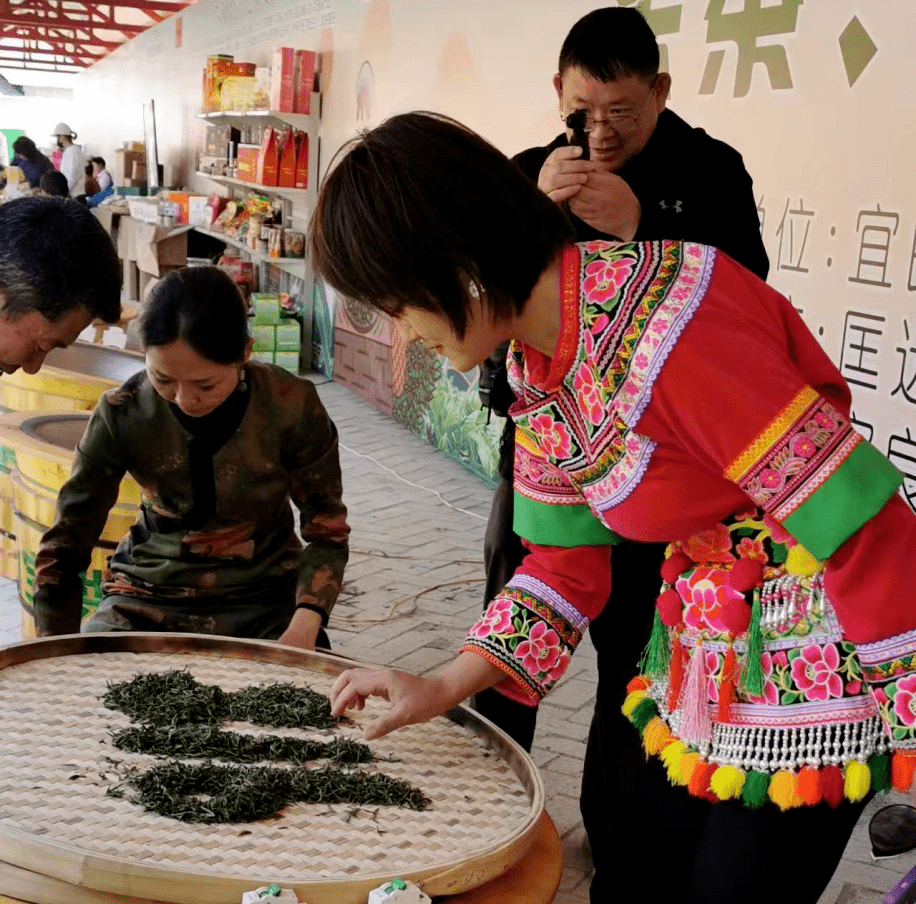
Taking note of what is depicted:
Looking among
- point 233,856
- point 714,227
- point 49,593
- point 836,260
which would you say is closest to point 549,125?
point 836,260

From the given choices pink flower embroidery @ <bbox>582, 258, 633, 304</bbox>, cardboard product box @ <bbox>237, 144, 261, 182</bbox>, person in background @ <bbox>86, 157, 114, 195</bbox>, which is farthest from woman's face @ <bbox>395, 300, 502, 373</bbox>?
person in background @ <bbox>86, 157, 114, 195</bbox>

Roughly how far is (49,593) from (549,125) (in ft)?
11.9

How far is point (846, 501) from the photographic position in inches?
41.8

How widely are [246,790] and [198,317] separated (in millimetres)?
1011

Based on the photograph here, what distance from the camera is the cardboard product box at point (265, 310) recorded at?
26.3ft

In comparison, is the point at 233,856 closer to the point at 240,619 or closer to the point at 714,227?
the point at 240,619

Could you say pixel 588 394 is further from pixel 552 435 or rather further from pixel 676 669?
pixel 676 669

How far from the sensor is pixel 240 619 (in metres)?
2.28

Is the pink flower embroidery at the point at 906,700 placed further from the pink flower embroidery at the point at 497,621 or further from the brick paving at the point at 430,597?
the brick paving at the point at 430,597

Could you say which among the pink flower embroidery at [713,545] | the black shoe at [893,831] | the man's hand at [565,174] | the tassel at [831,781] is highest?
the man's hand at [565,174]

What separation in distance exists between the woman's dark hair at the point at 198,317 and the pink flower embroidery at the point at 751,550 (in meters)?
1.17

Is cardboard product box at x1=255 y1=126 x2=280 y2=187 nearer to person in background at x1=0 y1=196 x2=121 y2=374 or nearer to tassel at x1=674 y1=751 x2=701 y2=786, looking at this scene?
person in background at x1=0 y1=196 x2=121 y2=374

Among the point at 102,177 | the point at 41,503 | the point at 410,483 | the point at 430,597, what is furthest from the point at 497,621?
the point at 102,177

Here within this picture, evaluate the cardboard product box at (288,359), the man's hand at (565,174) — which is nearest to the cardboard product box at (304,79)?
the cardboard product box at (288,359)
